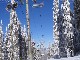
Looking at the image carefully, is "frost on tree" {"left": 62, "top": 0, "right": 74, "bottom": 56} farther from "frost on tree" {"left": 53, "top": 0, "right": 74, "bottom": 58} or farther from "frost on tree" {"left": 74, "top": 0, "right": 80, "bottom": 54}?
"frost on tree" {"left": 74, "top": 0, "right": 80, "bottom": 54}

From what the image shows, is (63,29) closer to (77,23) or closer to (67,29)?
(67,29)

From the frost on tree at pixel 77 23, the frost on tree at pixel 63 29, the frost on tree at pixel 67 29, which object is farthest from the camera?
the frost on tree at pixel 63 29

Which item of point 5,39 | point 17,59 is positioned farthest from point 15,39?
point 5,39

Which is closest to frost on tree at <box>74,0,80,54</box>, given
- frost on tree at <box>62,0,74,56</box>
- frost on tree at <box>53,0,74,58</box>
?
frost on tree at <box>53,0,74,58</box>

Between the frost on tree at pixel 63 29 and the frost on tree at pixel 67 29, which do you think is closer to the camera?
the frost on tree at pixel 67 29

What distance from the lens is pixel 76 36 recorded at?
58.4m

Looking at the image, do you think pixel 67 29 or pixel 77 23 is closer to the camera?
pixel 77 23

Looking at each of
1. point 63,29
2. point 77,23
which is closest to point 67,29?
point 63,29

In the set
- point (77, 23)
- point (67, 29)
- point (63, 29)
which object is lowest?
point (67, 29)

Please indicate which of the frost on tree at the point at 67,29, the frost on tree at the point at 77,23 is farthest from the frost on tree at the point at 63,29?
the frost on tree at the point at 77,23

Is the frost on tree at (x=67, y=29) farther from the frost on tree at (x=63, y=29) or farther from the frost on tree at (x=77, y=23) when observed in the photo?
the frost on tree at (x=77, y=23)

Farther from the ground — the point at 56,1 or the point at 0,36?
the point at 56,1

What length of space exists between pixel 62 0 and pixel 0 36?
26.6 m

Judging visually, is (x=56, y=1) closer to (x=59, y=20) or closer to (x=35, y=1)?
(x=59, y=20)
